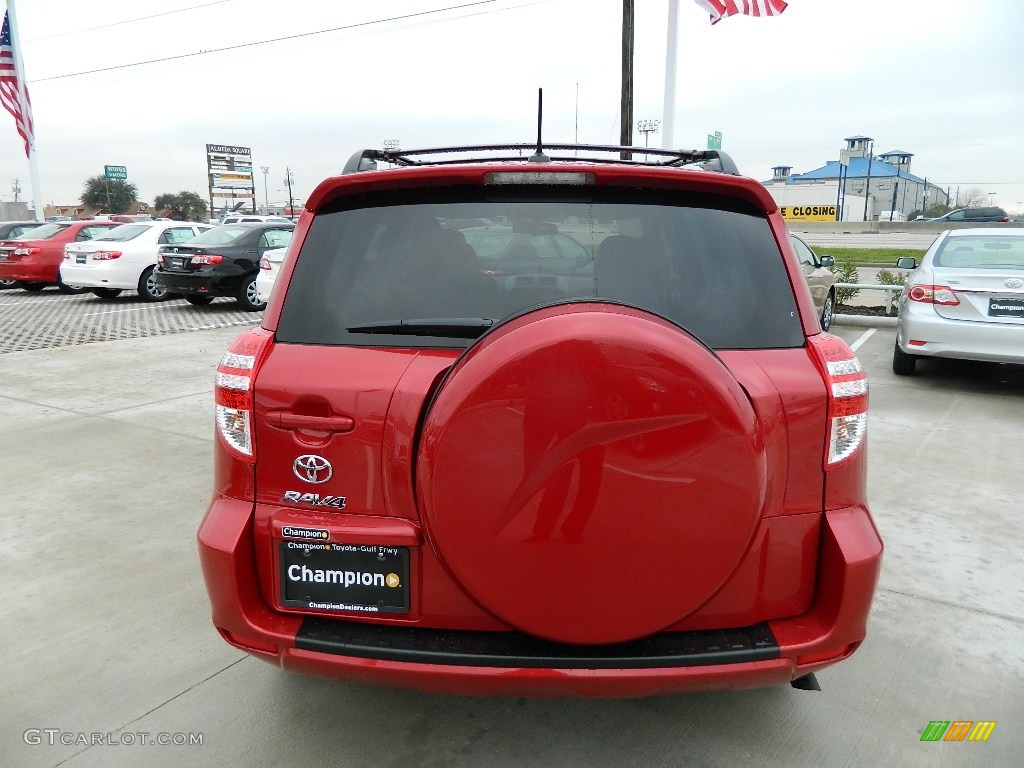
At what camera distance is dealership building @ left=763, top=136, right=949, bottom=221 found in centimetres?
8459

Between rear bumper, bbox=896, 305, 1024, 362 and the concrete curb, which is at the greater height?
rear bumper, bbox=896, 305, 1024, 362

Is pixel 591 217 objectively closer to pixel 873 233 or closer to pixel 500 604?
pixel 500 604

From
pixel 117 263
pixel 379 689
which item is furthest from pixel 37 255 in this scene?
pixel 379 689

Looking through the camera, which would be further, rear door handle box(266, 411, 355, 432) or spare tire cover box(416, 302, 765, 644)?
rear door handle box(266, 411, 355, 432)

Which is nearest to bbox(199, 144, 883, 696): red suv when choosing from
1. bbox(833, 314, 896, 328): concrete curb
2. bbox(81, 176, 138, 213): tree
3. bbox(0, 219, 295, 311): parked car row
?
bbox(833, 314, 896, 328): concrete curb

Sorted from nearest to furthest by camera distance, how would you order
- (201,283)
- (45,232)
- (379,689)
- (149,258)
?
(379,689), (201,283), (149,258), (45,232)

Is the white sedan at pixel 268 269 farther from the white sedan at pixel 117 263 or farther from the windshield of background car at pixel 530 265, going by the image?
the windshield of background car at pixel 530 265

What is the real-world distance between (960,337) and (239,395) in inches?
281

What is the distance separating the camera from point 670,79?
42.8 ft

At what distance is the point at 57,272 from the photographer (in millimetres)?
16781

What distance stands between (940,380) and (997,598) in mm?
5346

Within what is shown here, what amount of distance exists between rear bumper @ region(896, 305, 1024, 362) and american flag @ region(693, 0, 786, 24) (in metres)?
6.00

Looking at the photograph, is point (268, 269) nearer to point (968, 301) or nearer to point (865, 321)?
point (865, 321)

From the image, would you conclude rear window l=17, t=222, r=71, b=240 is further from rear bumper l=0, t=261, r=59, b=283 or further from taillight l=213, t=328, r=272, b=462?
taillight l=213, t=328, r=272, b=462
